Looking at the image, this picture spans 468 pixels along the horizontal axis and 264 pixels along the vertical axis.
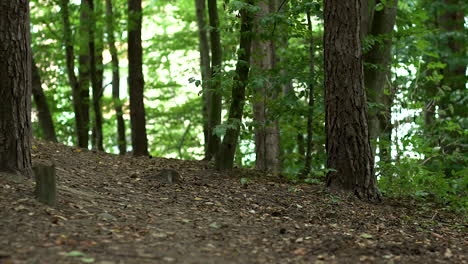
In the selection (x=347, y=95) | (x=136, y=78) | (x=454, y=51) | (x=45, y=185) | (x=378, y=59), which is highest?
(x=454, y=51)

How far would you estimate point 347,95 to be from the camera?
8.12 metres

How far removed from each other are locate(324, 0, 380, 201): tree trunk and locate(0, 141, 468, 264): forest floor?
0.48 m

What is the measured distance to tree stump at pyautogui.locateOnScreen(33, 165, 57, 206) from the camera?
19.3 ft

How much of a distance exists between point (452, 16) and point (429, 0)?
0.81 metres

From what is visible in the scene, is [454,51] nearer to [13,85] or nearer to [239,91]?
[239,91]

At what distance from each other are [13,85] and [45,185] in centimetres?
137

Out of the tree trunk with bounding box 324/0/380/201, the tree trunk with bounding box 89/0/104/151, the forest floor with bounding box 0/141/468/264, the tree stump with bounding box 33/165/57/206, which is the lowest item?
the forest floor with bounding box 0/141/468/264

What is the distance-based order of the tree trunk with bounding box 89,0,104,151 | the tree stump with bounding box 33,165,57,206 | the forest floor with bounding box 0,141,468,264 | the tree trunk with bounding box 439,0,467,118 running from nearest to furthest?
the forest floor with bounding box 0,141,468,264 → the tree stump with bounding box 33,165,57,206 → the tree trunk with bounding box 89,0,104,151 → the tree trunk with bounding box 439,0,467,118

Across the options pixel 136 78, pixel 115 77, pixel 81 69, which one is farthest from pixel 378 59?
pixel 115 77

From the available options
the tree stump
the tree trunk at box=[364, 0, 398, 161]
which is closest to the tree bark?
the tree trunk at box=[364, 0, 398, 161]

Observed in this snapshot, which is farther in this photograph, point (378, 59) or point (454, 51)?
point (454, 51)

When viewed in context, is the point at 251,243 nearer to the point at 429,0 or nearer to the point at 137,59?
the point at 137,59

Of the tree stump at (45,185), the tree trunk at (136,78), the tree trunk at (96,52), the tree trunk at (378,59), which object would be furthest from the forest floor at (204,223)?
the tree trunk at (96,52)

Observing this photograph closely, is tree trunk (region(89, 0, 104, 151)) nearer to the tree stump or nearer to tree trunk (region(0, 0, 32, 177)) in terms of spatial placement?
tree trunk (region(0, 0, 32, 177))
